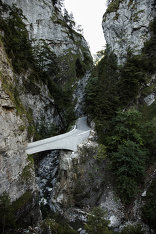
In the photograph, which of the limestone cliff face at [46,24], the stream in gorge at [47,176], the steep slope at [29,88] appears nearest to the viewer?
the steep slope at [29,88]

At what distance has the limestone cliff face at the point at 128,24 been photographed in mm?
19872

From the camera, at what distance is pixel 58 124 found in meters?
23.2

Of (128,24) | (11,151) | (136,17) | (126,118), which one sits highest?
(136,17)

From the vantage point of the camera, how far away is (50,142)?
43.5 ft

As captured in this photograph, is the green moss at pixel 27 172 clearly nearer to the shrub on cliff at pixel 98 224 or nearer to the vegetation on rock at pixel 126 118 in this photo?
the shrub on cliff at pixel 98 224

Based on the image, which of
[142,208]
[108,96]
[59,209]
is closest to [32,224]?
[59,209]

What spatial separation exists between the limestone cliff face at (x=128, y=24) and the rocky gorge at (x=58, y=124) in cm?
15

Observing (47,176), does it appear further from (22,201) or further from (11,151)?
(11,151)

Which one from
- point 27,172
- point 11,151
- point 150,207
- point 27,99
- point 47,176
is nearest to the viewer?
point 11,151

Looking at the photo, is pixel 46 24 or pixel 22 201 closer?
pixel 22 201

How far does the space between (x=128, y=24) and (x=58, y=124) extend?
20592 mm

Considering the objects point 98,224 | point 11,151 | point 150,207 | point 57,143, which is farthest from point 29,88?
point 150,207

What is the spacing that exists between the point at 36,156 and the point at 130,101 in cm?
1514

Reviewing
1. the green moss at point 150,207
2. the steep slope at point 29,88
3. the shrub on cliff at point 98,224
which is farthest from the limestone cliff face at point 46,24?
the shrub on cliff at point 98,224
